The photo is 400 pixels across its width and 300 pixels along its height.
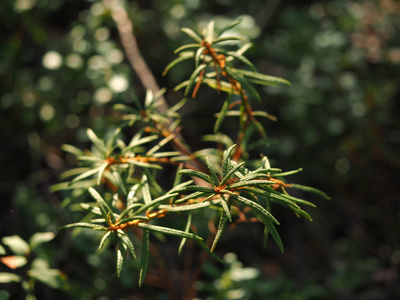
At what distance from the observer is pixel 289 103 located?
261 cm

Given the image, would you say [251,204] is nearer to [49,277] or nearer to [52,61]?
[49,277]

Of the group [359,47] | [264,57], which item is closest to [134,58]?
[264,57]

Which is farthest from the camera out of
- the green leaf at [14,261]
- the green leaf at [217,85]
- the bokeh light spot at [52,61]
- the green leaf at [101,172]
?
the bokeh light spot at [52,61]

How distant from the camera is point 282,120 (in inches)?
108

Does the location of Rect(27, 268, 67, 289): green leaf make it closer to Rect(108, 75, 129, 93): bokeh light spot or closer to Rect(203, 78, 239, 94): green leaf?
Rect(203, 78, 239, 94): green leaf

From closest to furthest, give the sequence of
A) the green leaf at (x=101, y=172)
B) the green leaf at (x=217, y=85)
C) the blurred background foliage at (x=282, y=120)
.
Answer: the green leaf at (x=101, y=172) < the green leaf at (x=217, y=85) < the blurred background foliage at (x=282, y=120)

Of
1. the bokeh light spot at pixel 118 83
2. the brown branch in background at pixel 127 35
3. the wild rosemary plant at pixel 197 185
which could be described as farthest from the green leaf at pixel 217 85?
the brown branch in background at pixel 127 35

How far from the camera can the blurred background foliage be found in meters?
2.40

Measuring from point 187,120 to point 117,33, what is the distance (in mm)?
963

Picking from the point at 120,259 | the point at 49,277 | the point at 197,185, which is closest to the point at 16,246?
the point at 49,277

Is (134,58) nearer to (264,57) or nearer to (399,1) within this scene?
(264,57)

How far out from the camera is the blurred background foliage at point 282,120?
2402mm

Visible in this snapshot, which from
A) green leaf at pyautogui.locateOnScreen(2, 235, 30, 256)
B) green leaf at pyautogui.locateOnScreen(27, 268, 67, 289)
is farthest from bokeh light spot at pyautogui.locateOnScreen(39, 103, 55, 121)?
green leaf at pyautogui.locateOnScreen(27, 268, 67, 289)

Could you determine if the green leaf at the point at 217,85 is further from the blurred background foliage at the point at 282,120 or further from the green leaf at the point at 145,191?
the blurred background foliage at the point at 282,120
